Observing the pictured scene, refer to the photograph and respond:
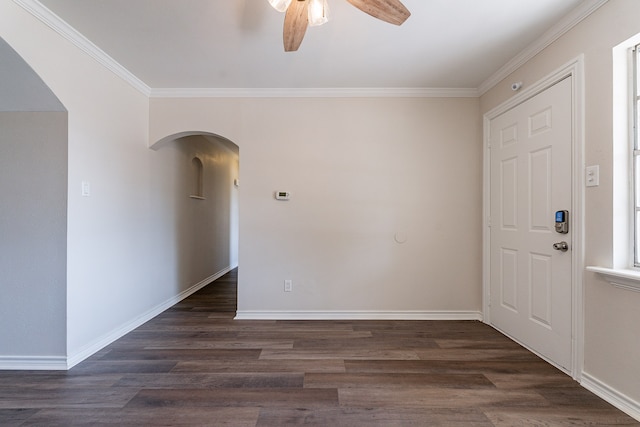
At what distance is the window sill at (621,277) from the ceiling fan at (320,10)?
1.84m

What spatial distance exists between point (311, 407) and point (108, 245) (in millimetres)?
2165

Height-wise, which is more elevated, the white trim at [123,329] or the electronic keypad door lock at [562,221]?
the electronic keypad door lock at [562,221]

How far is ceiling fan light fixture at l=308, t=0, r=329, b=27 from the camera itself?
1.59 m

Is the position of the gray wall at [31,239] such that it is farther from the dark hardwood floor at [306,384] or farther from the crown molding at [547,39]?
the crown molding at [547,39]

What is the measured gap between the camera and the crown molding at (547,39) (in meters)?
1.83

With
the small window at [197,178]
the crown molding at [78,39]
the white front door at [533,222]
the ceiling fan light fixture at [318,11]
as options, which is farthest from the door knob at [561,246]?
the small window at [197,178]

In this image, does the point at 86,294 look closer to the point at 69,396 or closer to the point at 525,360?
the point at 69,396

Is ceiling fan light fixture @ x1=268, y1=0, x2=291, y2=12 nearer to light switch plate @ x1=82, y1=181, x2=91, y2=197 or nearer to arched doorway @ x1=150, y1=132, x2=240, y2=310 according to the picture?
arched doorway @ x1=150, y1=132, x2=240, y2=310

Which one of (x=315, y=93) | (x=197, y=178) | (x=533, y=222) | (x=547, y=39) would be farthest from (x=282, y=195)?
(x=547, y=39)

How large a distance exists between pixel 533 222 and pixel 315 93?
2365 mm

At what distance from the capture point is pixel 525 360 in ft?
7.30

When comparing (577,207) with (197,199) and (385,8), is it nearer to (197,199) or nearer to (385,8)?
(385,8)

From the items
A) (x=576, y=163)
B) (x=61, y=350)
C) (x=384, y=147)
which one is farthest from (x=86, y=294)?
(x=576, y=163)

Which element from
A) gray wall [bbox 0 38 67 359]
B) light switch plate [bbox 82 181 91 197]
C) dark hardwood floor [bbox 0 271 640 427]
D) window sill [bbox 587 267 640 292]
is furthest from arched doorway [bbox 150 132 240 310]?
window sill [bbox 587 267 640 292]
